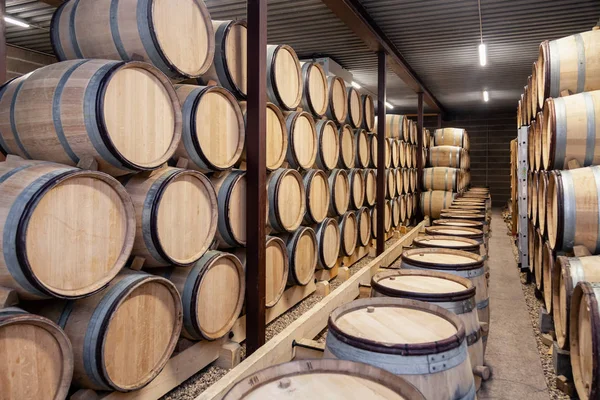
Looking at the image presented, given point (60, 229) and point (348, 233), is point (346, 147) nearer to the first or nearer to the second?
point (348, 233)

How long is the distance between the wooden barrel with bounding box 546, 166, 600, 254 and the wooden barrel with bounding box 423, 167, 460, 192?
24.8 feet

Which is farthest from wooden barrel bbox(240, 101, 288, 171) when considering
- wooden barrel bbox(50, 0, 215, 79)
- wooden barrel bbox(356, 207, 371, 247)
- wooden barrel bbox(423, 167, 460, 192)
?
wooden barrel bbox(423, 167, 460, 192)

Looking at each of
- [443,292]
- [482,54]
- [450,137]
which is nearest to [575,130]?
[443,292]

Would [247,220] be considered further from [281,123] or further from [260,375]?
[260,375]

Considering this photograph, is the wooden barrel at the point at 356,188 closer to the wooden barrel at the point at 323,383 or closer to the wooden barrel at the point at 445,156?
the wooden barrel at the point at 323,383

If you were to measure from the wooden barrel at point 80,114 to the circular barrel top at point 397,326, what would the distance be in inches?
59.2

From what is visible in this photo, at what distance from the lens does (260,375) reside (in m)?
1.43

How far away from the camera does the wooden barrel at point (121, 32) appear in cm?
260

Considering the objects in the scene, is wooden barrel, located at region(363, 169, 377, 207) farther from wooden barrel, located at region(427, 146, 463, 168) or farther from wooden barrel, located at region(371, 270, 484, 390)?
wooden barrel, located at region(427, 146, 463, 168)

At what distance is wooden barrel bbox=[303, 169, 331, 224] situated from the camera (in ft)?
15.6

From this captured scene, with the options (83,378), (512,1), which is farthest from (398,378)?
(512,1)

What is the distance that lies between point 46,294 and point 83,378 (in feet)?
1.95

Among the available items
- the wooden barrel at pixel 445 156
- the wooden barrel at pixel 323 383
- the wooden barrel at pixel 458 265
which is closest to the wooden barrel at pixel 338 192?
the wooden barrel at pixel 458 265

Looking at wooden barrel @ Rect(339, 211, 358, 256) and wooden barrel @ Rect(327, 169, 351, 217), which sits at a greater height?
wooden barrel @ Rect(327, 169, 351, 217)
